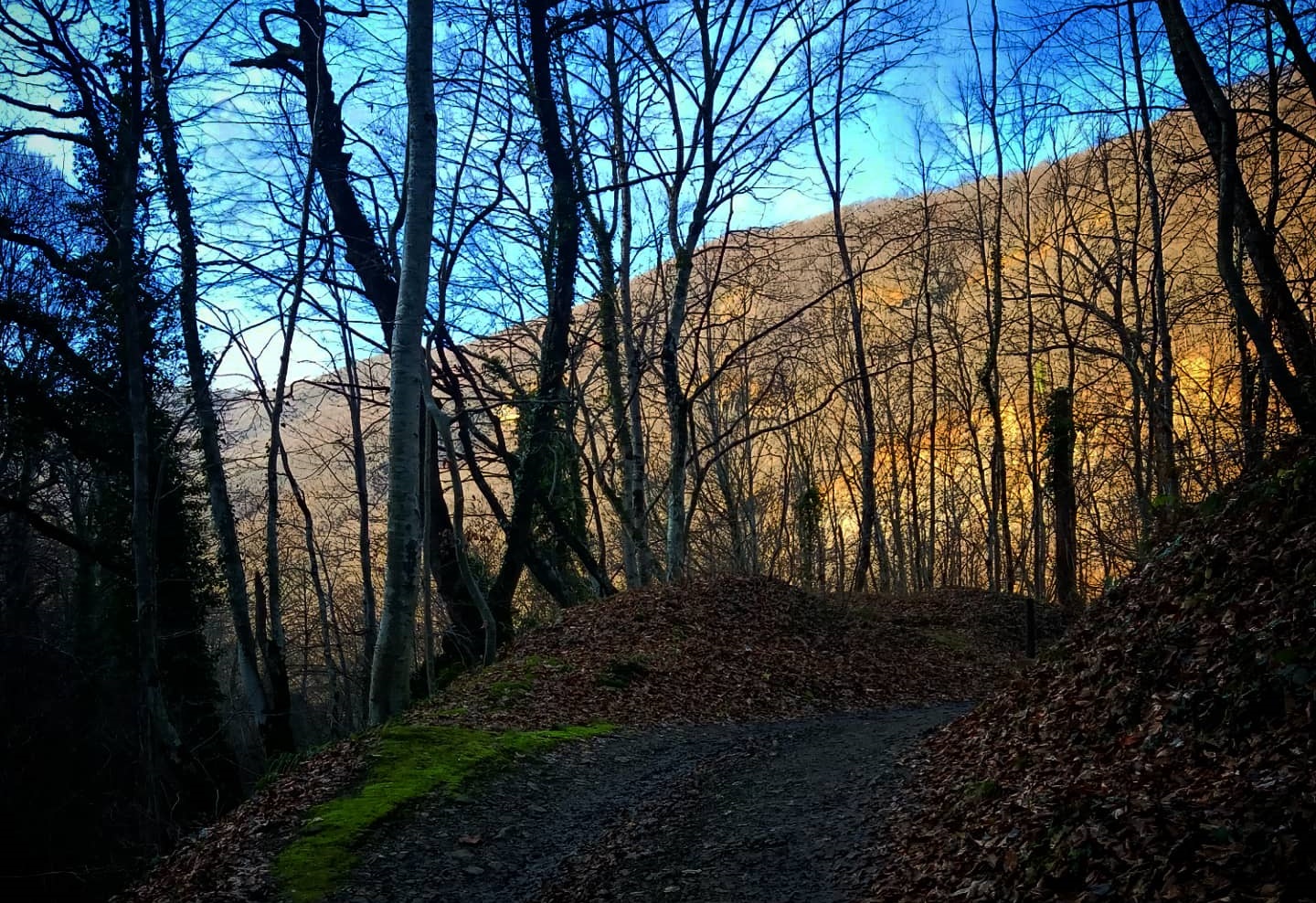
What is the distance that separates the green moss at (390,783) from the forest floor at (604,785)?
18 mm

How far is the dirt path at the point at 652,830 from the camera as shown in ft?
16.5

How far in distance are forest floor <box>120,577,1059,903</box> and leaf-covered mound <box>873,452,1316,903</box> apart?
71 cm

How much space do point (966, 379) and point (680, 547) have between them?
16294mm

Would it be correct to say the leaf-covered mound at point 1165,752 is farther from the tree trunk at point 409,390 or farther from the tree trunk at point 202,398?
the tree trunk at point 202,398

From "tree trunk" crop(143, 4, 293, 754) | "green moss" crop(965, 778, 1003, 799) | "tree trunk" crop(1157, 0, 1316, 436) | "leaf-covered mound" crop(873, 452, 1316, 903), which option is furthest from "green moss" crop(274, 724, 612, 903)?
"tree trunk" crop(143, 4, 293, 754)

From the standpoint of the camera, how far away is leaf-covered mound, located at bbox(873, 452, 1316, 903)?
3.26 m

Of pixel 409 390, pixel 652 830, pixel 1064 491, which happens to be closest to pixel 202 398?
pixel 409 390

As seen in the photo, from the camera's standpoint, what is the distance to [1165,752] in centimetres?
446

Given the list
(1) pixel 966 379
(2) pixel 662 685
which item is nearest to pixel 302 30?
(2) pixel 662 685

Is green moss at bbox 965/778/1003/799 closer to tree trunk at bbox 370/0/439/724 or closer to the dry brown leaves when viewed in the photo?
the dry brown leaves

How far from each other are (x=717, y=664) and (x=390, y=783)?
5.87 meters

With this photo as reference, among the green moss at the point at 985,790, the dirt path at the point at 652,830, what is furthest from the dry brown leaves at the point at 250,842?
the green moss at the point at 985,790

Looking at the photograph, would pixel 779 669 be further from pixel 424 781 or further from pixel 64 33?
pixel 64 33

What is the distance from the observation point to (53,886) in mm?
13570
